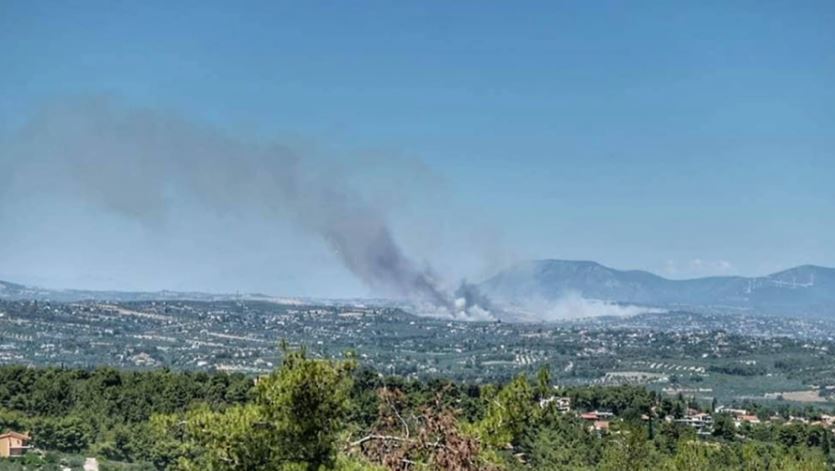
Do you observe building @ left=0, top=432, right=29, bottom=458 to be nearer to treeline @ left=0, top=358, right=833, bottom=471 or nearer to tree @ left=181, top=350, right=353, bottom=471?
treeline @ left=0, top=358, right=833, bottom=471

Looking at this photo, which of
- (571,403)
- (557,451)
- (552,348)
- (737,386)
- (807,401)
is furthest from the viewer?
(552,348)

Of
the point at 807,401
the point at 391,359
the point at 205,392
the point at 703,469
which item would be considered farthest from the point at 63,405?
the point at 391,359

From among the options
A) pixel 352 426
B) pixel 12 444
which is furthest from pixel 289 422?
pixel 12 444

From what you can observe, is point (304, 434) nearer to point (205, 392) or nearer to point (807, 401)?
point (205, 392)

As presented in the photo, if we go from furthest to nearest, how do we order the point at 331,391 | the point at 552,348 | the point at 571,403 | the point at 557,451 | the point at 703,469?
the point at 552,348
the point at 571,403
the point at 557,451
the point at 703,469
the point at 331,391

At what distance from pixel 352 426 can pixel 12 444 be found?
21.5 metres

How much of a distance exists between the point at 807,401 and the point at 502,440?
3038 inches

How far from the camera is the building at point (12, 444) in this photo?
24.4m

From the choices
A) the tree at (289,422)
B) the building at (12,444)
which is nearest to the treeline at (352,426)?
the tree at (289,422)

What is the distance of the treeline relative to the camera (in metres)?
5.96

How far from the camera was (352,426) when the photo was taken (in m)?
6.40

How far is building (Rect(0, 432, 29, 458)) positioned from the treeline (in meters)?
0.91

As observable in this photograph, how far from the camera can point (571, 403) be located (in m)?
42.1

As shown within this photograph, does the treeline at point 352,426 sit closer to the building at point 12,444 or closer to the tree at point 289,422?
the tree at point 289,422
